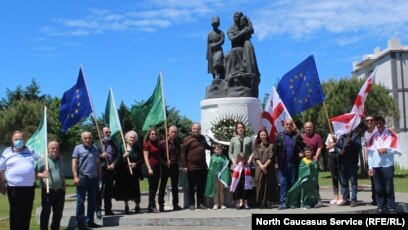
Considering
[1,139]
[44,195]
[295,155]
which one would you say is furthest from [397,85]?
[44,195]

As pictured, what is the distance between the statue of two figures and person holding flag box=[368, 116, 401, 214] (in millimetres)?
Answer: 5236

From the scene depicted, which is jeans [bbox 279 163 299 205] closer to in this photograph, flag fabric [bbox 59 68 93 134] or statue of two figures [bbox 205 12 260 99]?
statue of two figures [bbox 205 12 260 99]

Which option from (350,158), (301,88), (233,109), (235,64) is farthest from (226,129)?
(350,158)

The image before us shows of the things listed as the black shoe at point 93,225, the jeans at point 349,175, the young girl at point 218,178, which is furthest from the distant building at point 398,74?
the black shoe at point 93,225

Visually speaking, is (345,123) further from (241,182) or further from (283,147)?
(241,182)

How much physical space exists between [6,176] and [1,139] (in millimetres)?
30520

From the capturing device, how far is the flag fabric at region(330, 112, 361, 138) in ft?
Result: 37.5

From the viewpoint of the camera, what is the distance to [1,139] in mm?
37281

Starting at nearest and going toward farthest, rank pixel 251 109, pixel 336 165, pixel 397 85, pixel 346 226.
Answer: pixel 346 226 < pixel 336 165 < pixel 251 109 < pixel 397 85

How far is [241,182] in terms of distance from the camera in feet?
38.9

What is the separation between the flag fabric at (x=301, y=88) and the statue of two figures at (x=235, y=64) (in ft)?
8.09

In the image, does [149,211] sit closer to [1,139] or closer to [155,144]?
[155,144]

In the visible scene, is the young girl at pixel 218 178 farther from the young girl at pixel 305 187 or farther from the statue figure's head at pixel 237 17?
the statue figure's head at pixel 237 17

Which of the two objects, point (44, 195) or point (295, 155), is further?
point (295, 155)
